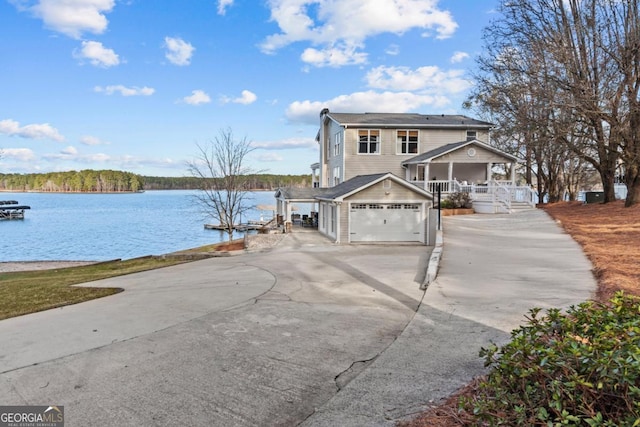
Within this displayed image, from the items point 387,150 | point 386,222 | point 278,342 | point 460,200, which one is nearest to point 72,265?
point 386,222

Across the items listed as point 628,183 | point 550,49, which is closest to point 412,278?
point 550,49

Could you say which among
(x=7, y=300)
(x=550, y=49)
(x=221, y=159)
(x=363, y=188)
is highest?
(x=550, y=49)

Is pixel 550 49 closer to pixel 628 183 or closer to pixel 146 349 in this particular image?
pixel 628 183

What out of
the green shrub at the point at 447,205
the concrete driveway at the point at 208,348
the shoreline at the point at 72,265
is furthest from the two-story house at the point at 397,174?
the concrete driveway at the point at 208,348

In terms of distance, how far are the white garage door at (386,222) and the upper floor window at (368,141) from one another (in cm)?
779

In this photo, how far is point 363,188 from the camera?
66.1ft

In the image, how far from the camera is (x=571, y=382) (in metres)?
2.85

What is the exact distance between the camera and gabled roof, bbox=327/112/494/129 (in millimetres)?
27375

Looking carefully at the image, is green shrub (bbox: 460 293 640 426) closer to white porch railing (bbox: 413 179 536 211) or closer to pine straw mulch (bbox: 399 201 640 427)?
pine straw mulch (bbox: 399 201 640 427)

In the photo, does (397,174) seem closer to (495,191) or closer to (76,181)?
(495,191)

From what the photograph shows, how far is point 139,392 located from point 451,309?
17.8ft

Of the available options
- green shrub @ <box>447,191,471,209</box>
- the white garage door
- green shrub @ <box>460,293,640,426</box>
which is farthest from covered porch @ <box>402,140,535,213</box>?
green shrub @ <box>460,293,640,426</box>

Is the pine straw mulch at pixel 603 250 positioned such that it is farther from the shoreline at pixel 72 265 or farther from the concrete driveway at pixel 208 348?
the shoreline at pixel 72 265

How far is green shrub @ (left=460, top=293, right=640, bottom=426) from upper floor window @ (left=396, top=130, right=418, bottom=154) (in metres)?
25.0
